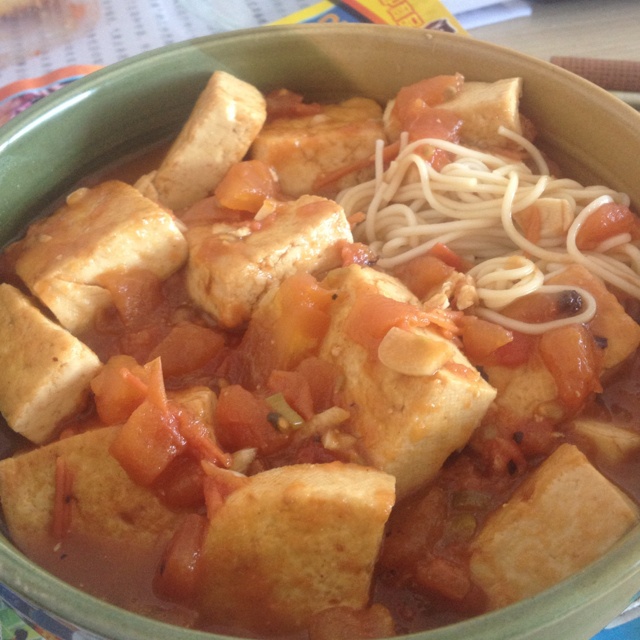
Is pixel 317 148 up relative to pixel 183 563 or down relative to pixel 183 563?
up

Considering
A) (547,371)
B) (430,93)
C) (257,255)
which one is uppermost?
(430,93)

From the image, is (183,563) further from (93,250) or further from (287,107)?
(287,107)

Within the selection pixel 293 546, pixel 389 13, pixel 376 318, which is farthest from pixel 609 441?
pixel 389 13

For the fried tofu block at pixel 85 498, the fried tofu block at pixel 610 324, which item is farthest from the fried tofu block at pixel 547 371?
the fried tofu block at pixel 85 498

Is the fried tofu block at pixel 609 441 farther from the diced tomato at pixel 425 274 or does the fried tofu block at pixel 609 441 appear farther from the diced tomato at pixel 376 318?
the diced tomato at pixel 425 274

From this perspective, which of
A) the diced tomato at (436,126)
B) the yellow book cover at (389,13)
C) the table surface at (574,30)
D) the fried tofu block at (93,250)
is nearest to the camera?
the fried tofu block at (93,250)

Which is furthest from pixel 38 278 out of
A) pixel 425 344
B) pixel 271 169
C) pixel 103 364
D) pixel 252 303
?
pixel 425 344

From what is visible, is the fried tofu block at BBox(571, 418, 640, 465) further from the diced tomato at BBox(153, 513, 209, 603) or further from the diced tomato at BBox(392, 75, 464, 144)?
the diced tomato at BBox(392, 75, 464, 144)
